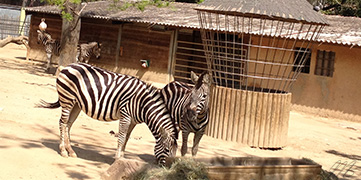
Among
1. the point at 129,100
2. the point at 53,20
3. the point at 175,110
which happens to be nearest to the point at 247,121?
the point at 175,110

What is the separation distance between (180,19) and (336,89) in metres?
6.04

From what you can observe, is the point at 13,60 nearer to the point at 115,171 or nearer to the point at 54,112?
the point at 54,112

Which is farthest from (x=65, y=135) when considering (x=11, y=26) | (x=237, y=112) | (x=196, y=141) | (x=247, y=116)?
(x=11, y=26)

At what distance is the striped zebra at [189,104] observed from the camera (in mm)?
7910

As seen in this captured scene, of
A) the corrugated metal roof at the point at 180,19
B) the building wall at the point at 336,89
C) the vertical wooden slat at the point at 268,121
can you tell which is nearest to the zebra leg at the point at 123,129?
the vertical wooden slat at the point at 268,121

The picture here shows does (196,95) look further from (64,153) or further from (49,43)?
(49,43)

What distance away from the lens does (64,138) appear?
8.09 m

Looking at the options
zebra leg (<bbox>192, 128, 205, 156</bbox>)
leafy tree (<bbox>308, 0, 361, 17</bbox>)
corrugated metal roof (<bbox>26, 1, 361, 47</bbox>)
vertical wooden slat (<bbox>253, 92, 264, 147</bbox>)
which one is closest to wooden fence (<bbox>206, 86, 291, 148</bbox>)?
vertical wooden slat (<bbox>253, 92, 264, 147</bbox>)

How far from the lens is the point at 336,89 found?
1655 cm

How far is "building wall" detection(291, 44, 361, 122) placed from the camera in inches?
641

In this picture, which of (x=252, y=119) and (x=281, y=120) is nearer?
(x=252, y=119)

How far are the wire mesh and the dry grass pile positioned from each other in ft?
12.1

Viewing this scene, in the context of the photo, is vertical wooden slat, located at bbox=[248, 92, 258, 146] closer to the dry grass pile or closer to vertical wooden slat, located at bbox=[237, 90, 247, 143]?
vertical wooden slat, located at bbox=[237, 90, 247, 143]

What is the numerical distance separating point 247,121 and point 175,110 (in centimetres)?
277
